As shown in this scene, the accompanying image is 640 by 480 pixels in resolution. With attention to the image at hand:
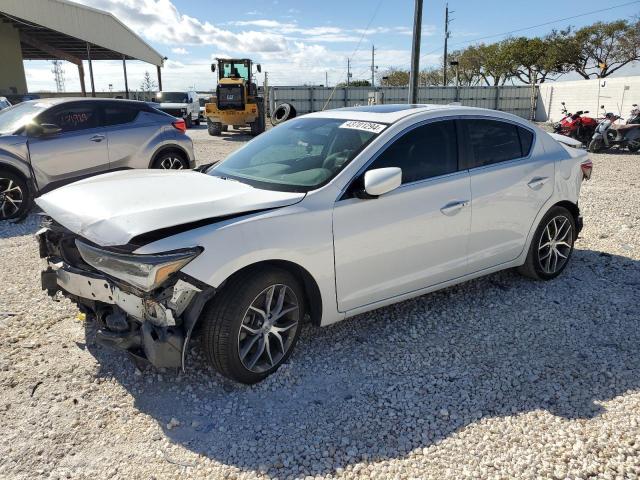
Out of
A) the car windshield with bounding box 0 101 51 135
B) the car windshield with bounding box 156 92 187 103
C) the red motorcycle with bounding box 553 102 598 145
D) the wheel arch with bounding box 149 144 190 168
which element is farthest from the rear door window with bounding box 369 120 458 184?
the car windshield with bounding box 156 92 187 103

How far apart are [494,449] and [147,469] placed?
1774 mm

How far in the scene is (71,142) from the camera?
7.44m

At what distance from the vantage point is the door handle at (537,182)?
4.48m

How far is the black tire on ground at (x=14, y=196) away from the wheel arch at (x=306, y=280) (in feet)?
18.4

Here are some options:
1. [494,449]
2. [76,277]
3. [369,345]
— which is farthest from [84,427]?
[494,449]

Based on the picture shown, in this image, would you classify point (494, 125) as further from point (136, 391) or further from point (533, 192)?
point (136, 391)

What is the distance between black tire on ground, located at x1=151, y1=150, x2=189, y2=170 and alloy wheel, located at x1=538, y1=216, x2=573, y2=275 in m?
6.07

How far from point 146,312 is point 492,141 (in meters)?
3.08

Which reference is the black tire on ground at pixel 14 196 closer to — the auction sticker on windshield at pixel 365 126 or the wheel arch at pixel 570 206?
the auction sticker on windshield at pixel 365 126

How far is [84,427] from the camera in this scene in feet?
9.44

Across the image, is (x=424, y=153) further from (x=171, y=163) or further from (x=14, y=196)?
(x=14, y=196)

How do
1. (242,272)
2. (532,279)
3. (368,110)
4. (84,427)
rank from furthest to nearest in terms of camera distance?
(532,279)
(368,110)
(242,272)
(84,427)

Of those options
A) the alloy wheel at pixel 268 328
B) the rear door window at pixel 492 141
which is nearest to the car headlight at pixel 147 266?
the alloy wheel at pixel 268 328

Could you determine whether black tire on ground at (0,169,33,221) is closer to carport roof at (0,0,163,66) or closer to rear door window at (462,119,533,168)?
rear door window at (462,119,533,168)
